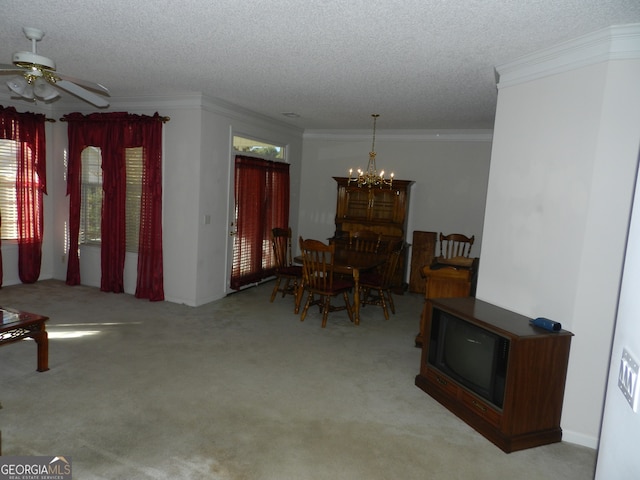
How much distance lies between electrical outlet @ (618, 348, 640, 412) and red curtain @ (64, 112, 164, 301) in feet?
15.6

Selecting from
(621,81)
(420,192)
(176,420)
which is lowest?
(176,420)

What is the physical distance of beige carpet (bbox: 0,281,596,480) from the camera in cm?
232

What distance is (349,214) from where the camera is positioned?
262 inches

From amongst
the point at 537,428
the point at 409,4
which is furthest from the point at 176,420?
the point at 409,4

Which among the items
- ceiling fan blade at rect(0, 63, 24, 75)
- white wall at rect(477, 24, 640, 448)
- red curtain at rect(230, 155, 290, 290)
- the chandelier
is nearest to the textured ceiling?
white wall at rect(477, 24, 640, 448)

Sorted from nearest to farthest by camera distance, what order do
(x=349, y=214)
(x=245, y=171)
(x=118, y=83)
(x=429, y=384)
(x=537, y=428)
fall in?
(x=537, y=428)
(x=429, y=384)
(x=118, y=83)
(x=245, y=171)
(x=349, y=214)

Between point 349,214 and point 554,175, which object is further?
point 349,214

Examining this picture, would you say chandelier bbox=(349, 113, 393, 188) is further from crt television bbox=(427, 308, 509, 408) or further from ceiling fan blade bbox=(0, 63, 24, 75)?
ceiling fan blade bbox=(0, 63, 24, 75)

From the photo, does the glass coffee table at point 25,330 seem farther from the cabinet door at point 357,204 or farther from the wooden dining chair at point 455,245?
A: the wooden dining chair at point 455,245

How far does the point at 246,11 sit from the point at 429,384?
282cm

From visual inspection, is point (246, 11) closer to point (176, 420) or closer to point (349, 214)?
point (176, 420)

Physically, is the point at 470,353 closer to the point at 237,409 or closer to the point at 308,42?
the point at 237,409

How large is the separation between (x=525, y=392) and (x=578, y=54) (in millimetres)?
2071

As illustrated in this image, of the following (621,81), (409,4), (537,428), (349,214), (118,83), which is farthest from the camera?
(349,214)
